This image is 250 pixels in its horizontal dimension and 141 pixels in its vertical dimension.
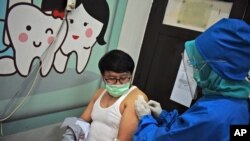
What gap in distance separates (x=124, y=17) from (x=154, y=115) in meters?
0.96

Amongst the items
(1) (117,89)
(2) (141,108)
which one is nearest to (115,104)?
(1) (117,89)

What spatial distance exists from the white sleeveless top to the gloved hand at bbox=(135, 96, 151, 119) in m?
0.13

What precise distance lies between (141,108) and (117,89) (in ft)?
0.73

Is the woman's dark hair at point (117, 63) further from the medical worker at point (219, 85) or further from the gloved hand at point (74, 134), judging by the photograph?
the medical worker at point (219, 85)

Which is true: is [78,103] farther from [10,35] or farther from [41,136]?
[10,35]

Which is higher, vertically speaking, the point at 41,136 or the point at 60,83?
the point at 60,83

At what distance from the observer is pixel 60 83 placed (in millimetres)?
1867

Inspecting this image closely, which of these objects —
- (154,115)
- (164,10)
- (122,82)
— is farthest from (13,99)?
(164,10)

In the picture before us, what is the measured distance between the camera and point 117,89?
5.38 ft

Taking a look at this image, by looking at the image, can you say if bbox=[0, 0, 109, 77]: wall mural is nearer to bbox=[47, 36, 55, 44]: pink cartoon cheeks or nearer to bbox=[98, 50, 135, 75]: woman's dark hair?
bbox=[47, 36, 55, 44]: pink cartoon cheeks

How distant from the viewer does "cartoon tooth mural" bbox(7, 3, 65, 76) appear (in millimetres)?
1508

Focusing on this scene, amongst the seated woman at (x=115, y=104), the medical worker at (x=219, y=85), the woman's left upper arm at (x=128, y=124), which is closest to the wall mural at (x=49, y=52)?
the seated woman at (x=115, y=104)

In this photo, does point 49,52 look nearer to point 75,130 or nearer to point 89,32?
point 89,32

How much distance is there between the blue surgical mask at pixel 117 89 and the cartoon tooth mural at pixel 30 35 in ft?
1.48
